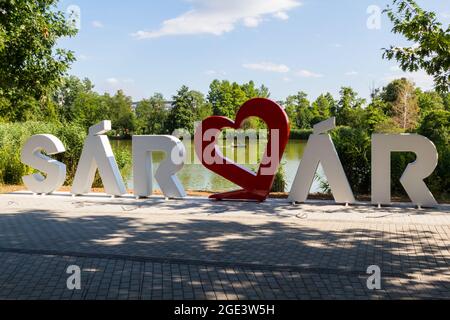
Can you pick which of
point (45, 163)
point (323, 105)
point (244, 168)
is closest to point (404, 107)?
point (323, 105)

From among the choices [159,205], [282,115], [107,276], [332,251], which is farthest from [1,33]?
[332,251]

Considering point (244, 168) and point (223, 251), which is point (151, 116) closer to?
point (244, 168)

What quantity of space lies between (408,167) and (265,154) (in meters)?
3.56

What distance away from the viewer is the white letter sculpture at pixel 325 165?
10.9 meters

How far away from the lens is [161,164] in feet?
39.4

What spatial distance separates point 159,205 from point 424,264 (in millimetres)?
6885

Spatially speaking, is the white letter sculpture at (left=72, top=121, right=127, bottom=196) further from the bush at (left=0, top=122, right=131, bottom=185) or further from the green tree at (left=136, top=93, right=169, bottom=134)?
the green tree at (left=136, top=93, right=169, bottom=134)

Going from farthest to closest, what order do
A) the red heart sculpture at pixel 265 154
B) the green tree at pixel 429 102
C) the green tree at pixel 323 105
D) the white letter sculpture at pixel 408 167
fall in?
the green tree at pixel 323 105 → the green tree at pixel 429 102 → the red heart sculpture at pixel 265 154 → the white letter sculpture at pixel 408 167

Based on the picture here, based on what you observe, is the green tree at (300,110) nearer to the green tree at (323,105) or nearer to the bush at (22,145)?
the green tree at (323,105)

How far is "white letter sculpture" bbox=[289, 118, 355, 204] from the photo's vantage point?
10.9 meters

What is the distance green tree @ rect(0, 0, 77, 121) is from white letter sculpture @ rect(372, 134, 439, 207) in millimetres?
10942

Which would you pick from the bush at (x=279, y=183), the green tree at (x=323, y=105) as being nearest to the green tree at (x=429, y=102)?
the green tree at (x=323, y=105)

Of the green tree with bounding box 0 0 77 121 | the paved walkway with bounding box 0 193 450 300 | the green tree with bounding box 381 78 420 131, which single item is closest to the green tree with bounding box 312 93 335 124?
the green tree with bounding box 381 78 420 131

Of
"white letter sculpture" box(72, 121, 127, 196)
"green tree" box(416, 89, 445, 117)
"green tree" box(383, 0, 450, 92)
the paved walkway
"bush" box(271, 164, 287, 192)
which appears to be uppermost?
"green tree" box(416, 89, 445, 117)
